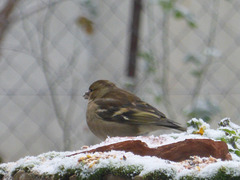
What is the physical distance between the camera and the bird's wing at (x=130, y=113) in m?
3.51

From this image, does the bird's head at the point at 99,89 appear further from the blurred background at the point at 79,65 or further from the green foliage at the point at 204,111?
the green foliage at the point at 204,111

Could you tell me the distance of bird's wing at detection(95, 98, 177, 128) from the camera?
11.5 feet

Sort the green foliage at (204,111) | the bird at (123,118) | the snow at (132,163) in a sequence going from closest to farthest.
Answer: the snow at (132,163) → the bird at (123,118) → the green foliage at (204,111)

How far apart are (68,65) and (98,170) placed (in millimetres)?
3198

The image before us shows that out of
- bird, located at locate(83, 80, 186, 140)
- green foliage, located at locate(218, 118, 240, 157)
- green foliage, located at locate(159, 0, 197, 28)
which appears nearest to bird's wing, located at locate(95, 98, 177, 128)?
bird, located at locate(83, 80, 186, 140)

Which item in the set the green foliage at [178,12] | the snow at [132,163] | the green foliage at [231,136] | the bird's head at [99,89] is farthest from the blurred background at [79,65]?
the snow at [132,163]

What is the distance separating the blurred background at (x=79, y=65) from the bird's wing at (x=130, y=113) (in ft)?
1.95

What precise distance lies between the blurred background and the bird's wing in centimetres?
59

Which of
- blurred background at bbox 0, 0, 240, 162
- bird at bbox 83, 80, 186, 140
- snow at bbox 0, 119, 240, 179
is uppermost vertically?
blurred background at bbox 0, 0, 240, 162

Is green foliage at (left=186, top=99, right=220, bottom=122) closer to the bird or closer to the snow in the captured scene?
the bird

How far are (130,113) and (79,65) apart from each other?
5.85ft

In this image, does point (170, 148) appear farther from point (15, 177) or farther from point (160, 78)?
point (160, 78)

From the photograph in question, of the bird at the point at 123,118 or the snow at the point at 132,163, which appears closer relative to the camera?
the snow at the point at 132,163

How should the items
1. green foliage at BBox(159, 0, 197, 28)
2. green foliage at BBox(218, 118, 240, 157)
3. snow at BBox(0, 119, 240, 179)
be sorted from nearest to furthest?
1. snow at BBox(0, 119, 240, 179)
2. green foliage at BBox(218, 118, 240, 157)
3. green foliage at BBox(159, 0, 197, 28)
